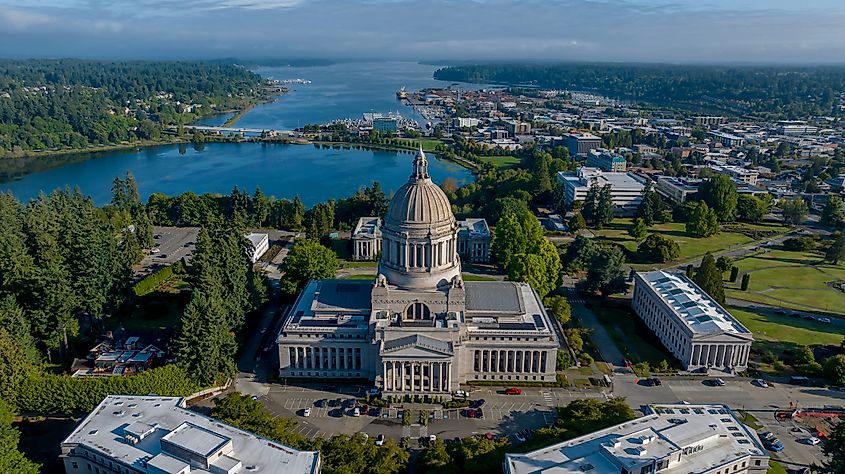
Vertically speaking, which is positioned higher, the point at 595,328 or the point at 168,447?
the point at 168,447

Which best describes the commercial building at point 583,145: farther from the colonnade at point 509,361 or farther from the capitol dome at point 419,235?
the colonnade at point 509,361

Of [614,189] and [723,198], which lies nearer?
[723,198]

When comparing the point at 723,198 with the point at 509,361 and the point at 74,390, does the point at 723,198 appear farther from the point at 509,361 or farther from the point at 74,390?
the point at 74,390

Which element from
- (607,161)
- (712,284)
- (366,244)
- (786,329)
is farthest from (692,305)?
(607,161)

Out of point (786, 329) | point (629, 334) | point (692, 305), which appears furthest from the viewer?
point (786, 329)

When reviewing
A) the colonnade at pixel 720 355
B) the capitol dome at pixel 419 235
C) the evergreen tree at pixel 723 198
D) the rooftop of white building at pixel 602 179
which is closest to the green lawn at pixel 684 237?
the evergreen tree at pixel 723 198

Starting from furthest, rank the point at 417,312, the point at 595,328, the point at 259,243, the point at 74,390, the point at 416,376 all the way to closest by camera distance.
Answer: the point at 259,243, the point at 595,328, the point at 417,312, the point at 416,376, the point at 74,390
